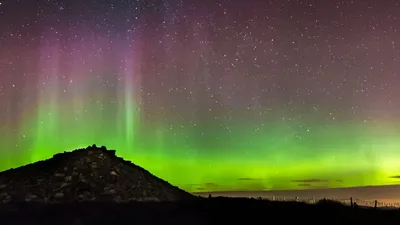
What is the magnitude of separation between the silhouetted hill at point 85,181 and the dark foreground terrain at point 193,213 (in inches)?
214

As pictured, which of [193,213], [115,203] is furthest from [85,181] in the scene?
[193,213]

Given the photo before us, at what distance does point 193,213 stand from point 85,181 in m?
26.2

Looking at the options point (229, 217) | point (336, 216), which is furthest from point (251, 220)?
point (336, 216)

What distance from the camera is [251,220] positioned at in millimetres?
56125

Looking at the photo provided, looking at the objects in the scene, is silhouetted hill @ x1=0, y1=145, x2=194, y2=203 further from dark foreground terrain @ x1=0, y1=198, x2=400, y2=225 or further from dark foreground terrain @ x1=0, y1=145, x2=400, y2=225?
dark foreground terrain @ x1=0, y1=198, x2=400, y2=225

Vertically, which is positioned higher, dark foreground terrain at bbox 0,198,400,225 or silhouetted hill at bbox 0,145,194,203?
silhouetted hill at bbox 0,145,194,203

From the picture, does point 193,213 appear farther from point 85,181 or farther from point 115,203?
point 85,181

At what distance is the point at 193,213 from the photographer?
208 feet

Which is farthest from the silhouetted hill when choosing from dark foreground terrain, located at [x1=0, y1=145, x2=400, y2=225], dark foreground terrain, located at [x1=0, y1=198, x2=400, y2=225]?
dark foreground terrain, located at [x1=0, y1=198, x2=400, y2=225]

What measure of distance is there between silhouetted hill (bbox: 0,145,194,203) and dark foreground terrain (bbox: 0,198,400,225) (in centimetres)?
543

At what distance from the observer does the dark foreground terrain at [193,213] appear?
5488 centimetres

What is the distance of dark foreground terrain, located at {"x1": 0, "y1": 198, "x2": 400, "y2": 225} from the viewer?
54.9 meters

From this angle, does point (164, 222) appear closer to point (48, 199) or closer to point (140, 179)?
point (48, 199)

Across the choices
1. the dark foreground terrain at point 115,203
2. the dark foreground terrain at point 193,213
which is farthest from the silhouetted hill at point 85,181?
the dark foreground terrain at point 193,213
